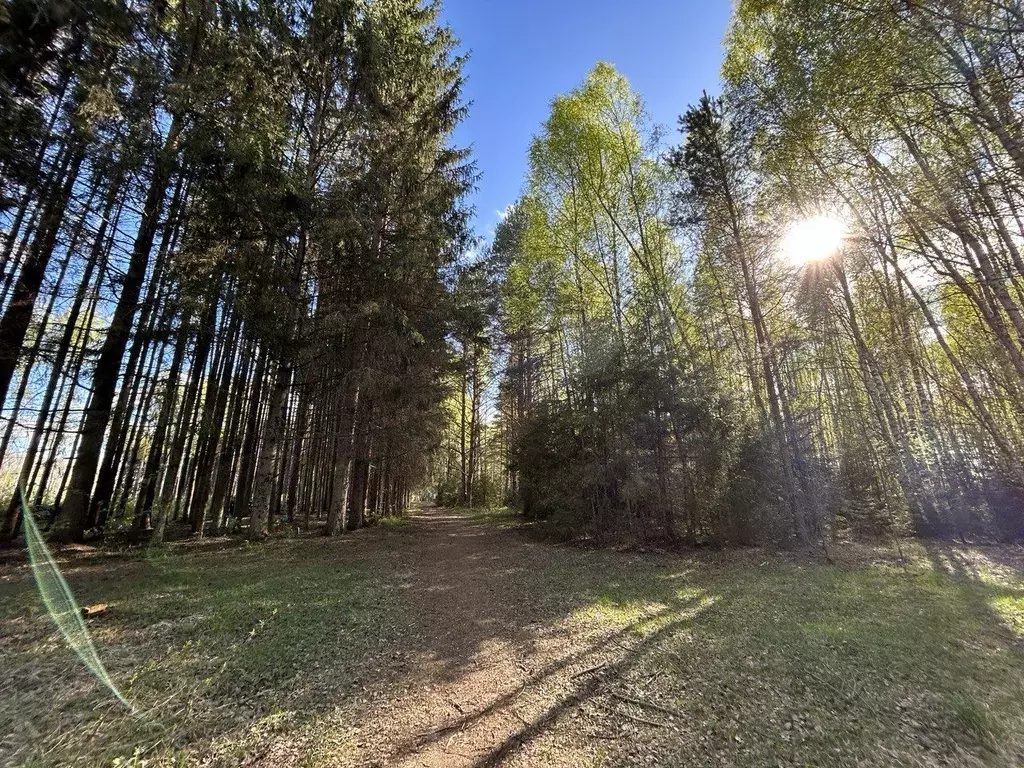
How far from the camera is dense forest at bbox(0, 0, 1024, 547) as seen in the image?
16.6ft

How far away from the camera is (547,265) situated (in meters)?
14.3

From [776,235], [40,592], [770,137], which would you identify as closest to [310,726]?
[40,592]

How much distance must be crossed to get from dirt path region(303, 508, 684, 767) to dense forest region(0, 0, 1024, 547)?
209 inches

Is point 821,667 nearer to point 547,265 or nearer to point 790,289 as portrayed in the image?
point 790,289

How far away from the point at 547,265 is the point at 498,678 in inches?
506

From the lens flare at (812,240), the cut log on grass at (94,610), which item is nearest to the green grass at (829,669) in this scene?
the cut log on grass at (94,610)

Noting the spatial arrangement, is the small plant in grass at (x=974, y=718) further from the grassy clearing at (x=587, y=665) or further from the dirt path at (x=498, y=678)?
the dirt path at (x=498, y=678)

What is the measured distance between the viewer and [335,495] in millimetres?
11555

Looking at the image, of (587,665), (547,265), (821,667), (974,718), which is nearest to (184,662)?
(587,665)

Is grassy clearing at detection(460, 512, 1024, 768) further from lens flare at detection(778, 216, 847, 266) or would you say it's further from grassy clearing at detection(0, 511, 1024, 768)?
lens flare at detection(778, 216, 847, 266)

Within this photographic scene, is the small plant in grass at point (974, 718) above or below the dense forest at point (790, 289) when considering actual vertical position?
below

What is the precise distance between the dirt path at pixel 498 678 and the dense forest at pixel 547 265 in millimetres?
5310

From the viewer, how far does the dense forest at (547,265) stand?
505 centimetres

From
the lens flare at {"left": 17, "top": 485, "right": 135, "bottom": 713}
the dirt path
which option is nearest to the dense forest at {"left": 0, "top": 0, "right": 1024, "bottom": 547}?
the lens flare at {"left": 17, "top": 485, "right": 135, "bottom": 713}
